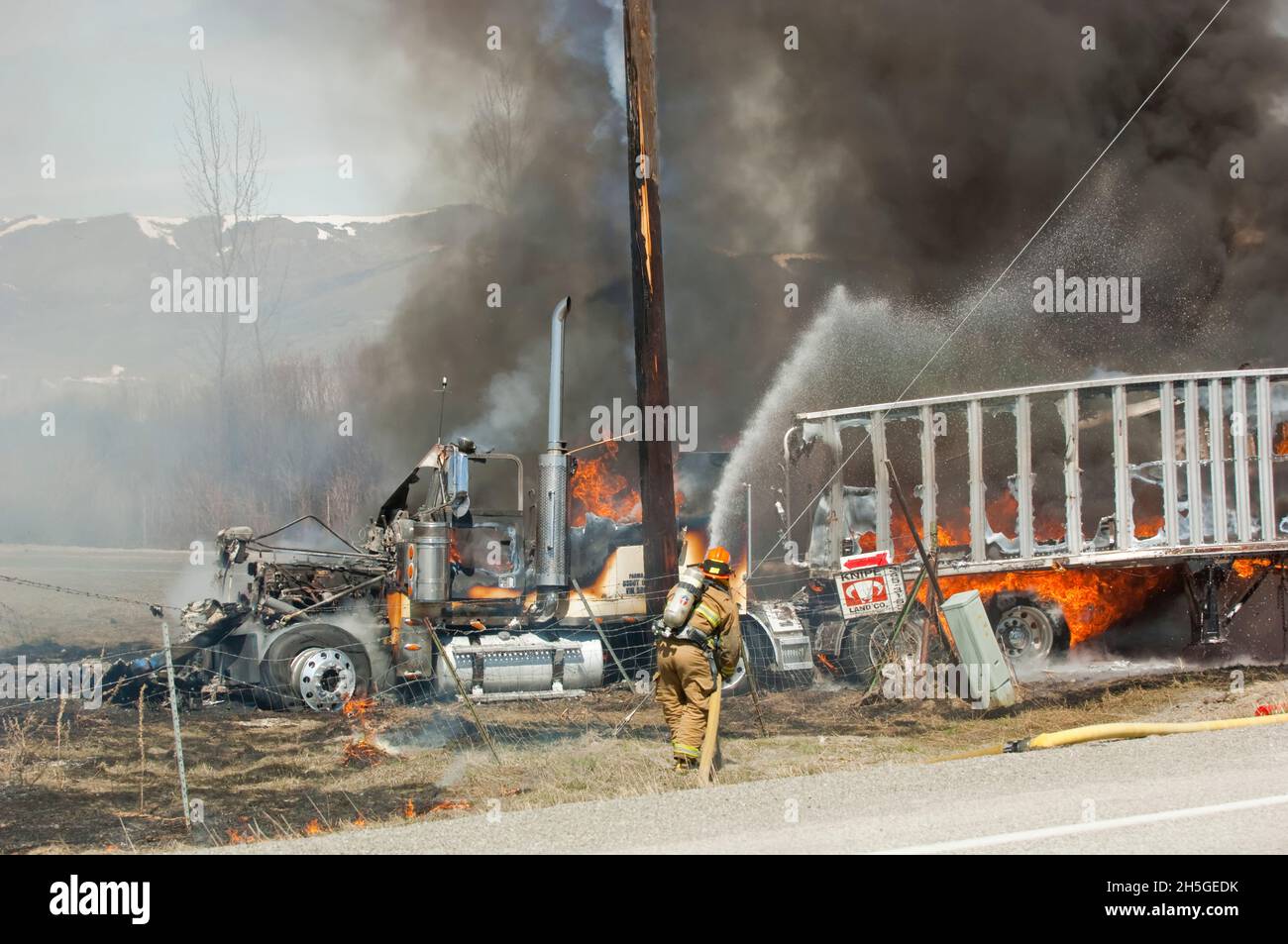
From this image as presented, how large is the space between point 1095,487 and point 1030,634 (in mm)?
1659

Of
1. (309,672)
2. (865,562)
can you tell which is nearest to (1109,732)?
(865,562)

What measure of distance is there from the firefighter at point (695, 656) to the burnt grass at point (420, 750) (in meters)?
0.31

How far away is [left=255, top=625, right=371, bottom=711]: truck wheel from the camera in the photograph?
35.7ft

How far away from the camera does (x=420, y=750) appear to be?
941cm

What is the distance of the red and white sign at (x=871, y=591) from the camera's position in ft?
39.0

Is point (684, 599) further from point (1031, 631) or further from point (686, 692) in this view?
point (1031, 631)

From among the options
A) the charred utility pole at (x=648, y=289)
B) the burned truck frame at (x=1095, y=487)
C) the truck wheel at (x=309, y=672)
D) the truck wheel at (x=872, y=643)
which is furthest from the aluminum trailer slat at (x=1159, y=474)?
the truck wheel at (x=309, y=672)

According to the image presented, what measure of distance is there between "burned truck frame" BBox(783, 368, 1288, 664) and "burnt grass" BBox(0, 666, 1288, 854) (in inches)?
38.8

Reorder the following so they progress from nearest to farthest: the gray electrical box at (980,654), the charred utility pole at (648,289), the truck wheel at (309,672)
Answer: the gray electrical box at (980,654), the truck wheel at (309,672), the charred utility pole at (648,289)

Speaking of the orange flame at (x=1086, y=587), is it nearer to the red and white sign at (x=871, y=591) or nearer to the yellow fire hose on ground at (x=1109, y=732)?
the red and white sign at (x=871, y=591)

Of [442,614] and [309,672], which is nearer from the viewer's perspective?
[309,672]

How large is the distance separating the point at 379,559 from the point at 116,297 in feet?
96.6
